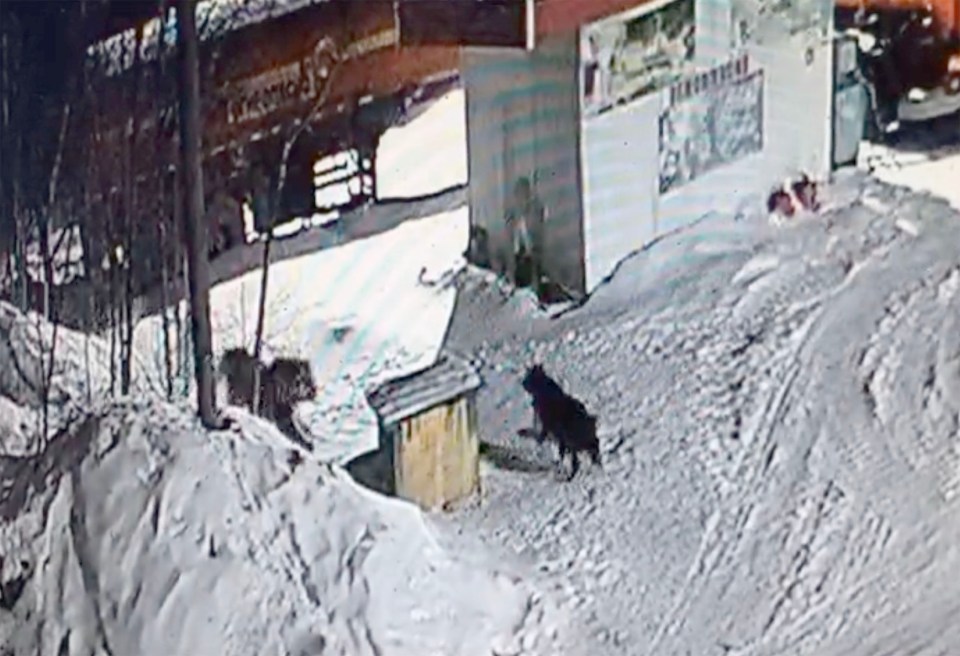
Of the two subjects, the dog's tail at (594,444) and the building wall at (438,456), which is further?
the dog's tail at (594,444)

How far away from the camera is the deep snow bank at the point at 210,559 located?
4.57 metres

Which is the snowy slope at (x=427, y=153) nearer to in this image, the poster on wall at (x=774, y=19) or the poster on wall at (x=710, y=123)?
the poster on wall at (x=710, y=123)

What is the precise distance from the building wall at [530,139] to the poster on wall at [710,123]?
0.44 metres

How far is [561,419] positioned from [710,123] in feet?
5.06

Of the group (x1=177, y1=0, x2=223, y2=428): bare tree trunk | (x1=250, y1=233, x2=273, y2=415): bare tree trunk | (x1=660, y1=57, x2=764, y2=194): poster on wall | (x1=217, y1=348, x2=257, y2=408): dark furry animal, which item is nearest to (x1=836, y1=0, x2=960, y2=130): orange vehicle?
(x1=660, y1=57, x2=764, y2=194): poster on wall

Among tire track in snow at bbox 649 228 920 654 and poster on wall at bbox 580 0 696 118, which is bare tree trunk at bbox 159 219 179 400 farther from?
poster on wall at bbox 580 0 696 118

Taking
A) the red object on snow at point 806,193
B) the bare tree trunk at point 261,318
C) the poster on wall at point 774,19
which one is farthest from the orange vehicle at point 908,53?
the bare tree trunk at point 261,318

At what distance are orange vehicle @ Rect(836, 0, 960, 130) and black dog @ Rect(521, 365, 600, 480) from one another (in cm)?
222

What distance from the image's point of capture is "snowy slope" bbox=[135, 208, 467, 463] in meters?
5.14

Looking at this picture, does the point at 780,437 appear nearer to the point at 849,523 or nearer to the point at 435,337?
the point at 849,523

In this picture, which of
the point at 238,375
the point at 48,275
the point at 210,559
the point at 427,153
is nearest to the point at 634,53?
the point at 427,153

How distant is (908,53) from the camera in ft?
24.1

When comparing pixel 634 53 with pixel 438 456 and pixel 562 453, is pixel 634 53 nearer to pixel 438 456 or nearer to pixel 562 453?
pixel 562 453

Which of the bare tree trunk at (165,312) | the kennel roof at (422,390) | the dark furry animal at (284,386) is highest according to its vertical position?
the bare tree trunk at (165,312)
